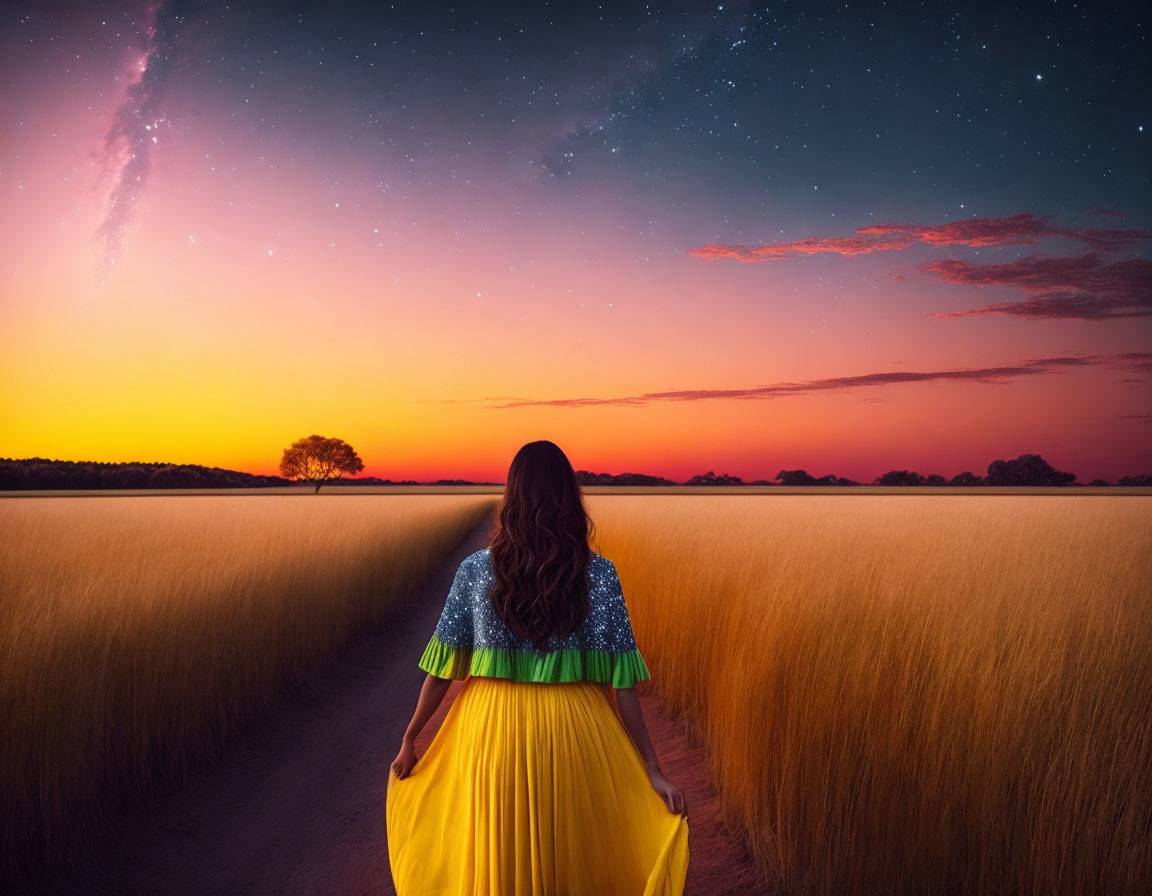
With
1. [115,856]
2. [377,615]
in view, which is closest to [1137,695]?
[115,856]

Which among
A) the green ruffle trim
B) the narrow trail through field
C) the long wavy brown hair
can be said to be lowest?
the narrow trail through field

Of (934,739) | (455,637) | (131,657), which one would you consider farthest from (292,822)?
(934,739)

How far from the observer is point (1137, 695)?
338cm

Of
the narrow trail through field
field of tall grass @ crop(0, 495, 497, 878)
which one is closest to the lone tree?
field of tall grass @ crop(0, 495, 497, 878)

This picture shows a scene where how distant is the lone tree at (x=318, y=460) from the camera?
80312mm

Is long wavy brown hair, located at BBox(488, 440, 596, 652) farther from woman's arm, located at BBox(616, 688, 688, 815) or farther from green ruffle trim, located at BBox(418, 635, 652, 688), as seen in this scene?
woman's arm, located at BBox(616, 688, 688, 815)

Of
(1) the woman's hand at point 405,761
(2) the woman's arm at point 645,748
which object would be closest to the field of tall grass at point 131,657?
(1) the woman's hand at point 405,761

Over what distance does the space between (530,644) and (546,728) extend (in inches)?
10.0

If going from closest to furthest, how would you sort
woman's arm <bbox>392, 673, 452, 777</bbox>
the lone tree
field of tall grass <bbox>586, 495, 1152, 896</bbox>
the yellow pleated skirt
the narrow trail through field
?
the yellow pleated skirt < woman's arm <bbox>392, 673, 452, 777</bbox> < field of tall grass <bbox>586, 495, 1152, 896</bbox> < the narrow trail through field < the lone tree

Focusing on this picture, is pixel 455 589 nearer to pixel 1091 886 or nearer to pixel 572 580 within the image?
pixel 572 580

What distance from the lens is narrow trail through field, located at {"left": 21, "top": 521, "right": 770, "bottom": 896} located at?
3.68 metres

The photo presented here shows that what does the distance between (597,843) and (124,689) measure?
3.94 metres

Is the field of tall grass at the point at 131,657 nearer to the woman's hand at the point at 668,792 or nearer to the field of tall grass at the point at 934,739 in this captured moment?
the woman's hand at the point at 668,792

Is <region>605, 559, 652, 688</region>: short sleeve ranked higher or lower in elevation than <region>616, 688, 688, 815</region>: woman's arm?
higher
